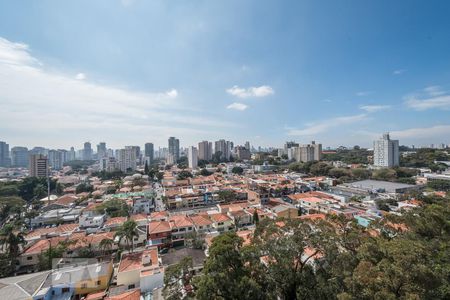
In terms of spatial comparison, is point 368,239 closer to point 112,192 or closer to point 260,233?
point 260,233

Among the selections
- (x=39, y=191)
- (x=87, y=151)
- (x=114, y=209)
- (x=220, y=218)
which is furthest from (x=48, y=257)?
(x=87, y=151)

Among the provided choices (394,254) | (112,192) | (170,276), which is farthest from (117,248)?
(112,192)

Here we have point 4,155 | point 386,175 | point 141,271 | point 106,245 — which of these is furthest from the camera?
point 4,155

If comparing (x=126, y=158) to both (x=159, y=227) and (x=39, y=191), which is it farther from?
(x=159, y=227)

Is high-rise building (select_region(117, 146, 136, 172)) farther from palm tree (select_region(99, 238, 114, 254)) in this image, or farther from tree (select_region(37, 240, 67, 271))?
tree (select_region(37, 240, 67, 271))

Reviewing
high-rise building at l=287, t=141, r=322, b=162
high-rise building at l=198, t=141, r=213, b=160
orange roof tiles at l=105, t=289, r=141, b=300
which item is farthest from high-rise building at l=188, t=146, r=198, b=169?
orange roof tiles at l=105, t=289, r=141, b=300

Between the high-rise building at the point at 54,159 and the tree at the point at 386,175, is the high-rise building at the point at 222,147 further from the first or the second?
the high-rise building at the point at 54,159
